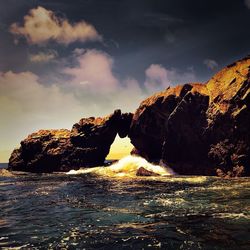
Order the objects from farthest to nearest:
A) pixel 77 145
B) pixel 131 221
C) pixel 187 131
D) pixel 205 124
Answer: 1. pixel 77 145
2. pixel 187 131
3. pixel 205 124
4. pixel 131 221

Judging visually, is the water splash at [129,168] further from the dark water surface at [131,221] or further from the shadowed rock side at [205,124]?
the dark water surface at [131,221]

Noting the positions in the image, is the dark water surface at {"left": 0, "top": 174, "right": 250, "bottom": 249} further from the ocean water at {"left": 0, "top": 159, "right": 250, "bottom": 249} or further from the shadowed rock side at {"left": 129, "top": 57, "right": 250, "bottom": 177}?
the shadowed rock side at {"left": 129, "top": 57, "right": 250, "bottom": 177}

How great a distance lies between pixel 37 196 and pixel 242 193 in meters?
17.9

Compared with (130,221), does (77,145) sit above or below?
above

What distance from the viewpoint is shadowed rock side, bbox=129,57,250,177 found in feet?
144

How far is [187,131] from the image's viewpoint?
4978cm

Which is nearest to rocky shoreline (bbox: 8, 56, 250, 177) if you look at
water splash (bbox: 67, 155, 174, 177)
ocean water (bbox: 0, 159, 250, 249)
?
water splash (bbox: 67, 155, 174, 177)

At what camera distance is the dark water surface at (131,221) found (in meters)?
14.1

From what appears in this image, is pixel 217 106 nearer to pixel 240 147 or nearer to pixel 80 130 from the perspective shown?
pixel 240 147

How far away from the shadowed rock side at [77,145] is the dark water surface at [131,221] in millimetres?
40488

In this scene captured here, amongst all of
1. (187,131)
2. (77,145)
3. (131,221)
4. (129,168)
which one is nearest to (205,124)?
(187,131)

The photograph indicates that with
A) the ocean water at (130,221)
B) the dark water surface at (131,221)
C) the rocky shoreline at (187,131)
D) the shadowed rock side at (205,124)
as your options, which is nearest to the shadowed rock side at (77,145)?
the rocky shoreline at (187,131)

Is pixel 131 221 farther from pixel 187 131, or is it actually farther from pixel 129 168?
pixel 129 168

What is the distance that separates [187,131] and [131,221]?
109 feet
